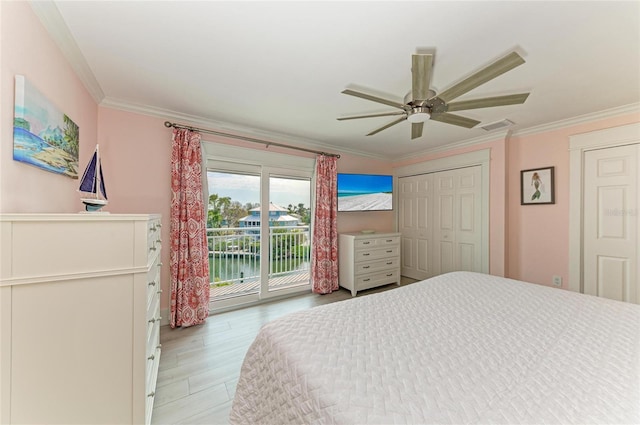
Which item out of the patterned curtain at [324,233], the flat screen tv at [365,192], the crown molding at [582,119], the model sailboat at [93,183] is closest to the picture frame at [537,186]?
the crown molding at [582,119]

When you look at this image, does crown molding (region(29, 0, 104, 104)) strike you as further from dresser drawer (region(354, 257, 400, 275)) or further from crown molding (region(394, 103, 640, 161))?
crown molding (region(394, 103, 640, 161))

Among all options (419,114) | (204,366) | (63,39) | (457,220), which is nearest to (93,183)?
(63,39)

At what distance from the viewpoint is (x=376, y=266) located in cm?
389

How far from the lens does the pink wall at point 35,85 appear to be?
109 cm

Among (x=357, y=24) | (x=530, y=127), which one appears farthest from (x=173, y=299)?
(x=530, y=127)

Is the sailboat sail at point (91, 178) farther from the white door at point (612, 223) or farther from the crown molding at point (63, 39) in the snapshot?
the white door at point (612, 223)

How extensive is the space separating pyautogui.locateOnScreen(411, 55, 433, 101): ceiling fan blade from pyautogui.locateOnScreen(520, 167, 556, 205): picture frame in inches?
102

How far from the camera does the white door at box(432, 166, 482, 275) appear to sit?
3.58m

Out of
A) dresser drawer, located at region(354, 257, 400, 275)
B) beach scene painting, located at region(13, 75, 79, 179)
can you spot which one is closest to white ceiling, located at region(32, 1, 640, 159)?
beach scene painting, located at region(13, 75, 79, 179)

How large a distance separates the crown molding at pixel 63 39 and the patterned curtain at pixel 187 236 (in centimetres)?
80

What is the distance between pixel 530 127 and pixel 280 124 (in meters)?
3.19

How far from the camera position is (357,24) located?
1.38 meters

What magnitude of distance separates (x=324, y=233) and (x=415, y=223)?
6.13ft

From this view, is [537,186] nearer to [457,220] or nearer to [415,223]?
[457,220]
